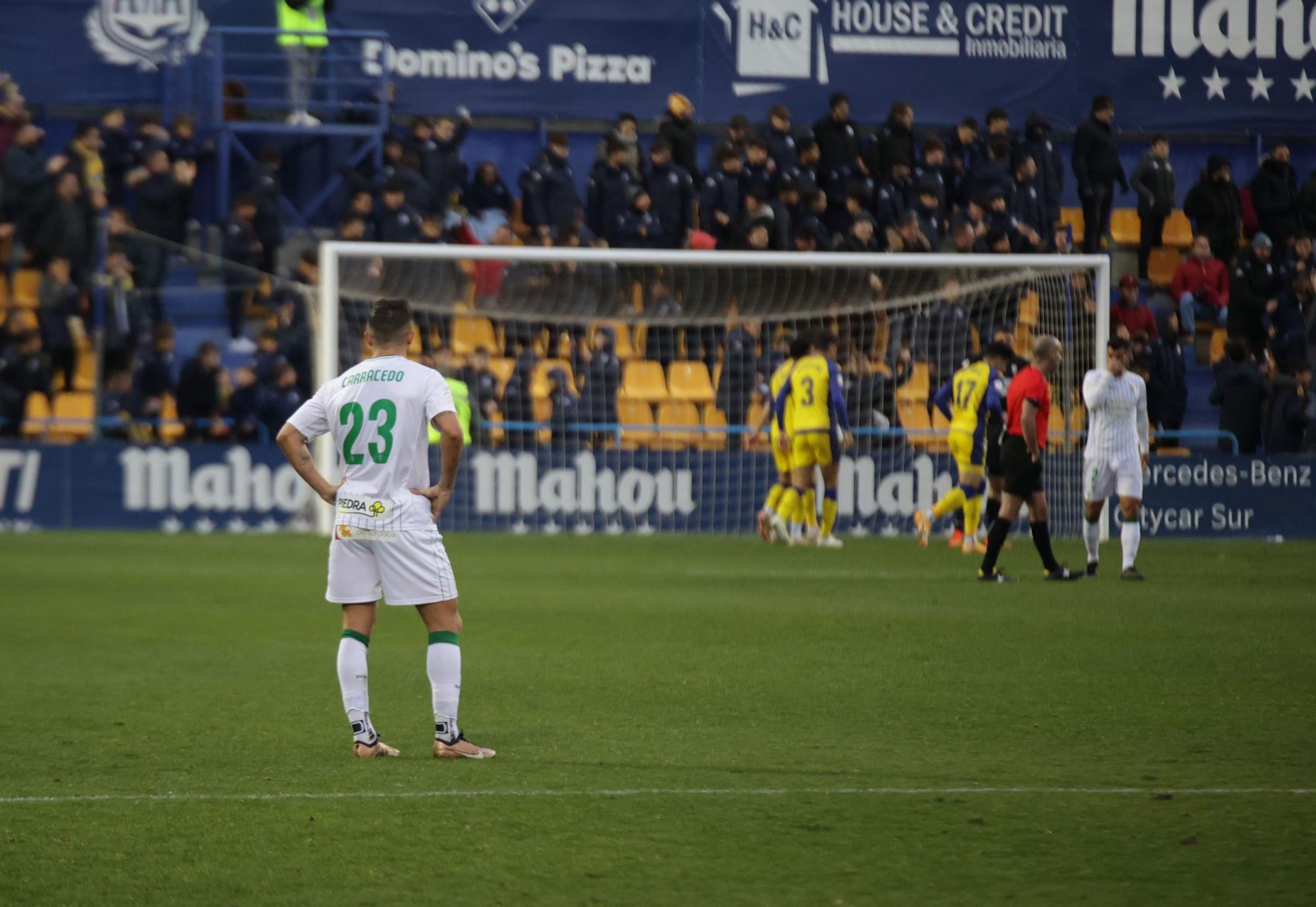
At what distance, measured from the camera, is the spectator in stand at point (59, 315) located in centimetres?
1939

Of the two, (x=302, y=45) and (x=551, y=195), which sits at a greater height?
(x=302, y=45)

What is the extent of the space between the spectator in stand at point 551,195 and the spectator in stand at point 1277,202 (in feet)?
28.3

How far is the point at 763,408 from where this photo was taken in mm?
19812

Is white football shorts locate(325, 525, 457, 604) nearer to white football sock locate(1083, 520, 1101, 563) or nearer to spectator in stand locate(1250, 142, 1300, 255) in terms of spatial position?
white football sock locate(1083, 520, 1101, 563)

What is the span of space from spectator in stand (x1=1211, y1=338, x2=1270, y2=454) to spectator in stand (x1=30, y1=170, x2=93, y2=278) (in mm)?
12812

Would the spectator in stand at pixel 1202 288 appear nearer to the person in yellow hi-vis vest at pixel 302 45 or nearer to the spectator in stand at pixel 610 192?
the spectator in stand at pixel 610 192

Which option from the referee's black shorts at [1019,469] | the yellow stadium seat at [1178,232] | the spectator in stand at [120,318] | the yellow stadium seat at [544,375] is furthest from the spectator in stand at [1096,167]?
the spectator in stand at [120,318]

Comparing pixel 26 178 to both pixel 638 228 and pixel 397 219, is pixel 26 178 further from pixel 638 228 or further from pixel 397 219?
pixel 638 228

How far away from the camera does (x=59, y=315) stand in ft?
63.8

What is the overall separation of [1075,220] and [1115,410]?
29.1 ft

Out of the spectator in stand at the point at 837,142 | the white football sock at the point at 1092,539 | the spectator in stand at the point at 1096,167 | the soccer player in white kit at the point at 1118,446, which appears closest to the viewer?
the soccer player in white kit at the point at 1118,446

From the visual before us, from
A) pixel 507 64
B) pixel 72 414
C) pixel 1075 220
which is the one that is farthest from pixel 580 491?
pixel 1075 220

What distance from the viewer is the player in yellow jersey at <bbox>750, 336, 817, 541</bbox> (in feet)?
57.0

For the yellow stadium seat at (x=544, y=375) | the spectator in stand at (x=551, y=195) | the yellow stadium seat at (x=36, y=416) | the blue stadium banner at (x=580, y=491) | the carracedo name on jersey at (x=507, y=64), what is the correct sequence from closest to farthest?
the blue stadium banner at (x=580, y=491)
the yellow stadium seat at (x=36, y=416)
the yellow stadium seat at (x=544, y=375)
the spectator in stand at (x=551, y=195)
the carracedo name on jersey at (x=507, y=64)
